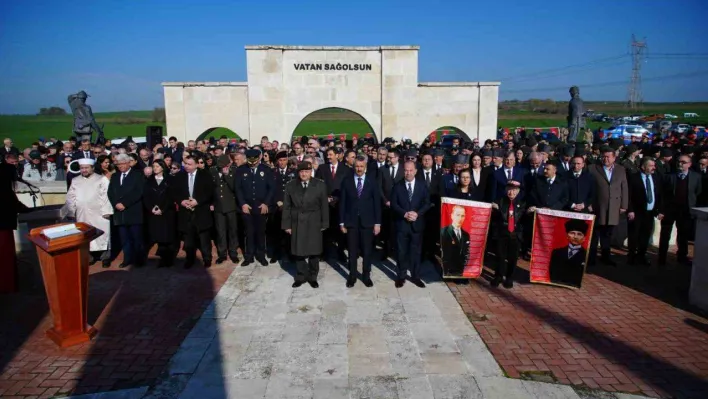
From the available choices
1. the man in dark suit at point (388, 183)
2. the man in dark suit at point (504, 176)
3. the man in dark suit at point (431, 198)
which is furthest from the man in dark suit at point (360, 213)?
the man in dark suit at point (504, 176)

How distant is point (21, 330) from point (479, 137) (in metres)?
15.3

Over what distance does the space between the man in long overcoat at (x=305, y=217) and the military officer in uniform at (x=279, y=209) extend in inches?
46.8

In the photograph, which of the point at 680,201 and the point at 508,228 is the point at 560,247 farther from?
the point at 680,201

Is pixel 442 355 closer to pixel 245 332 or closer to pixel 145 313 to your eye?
pixel 245 332

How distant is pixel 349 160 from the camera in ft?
30.0

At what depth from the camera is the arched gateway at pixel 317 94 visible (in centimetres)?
1672

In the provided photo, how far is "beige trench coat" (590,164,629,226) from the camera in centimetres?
796

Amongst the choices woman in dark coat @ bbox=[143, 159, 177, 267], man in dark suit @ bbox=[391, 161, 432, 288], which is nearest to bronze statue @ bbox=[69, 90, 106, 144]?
woman in dark coat @ bbox=[143, 159, 177, 267]

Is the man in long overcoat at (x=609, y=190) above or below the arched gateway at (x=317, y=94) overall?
below

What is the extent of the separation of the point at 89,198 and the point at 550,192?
735 centimetres

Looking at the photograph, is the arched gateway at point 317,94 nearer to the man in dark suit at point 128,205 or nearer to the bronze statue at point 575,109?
the bronze statue at point 575,109

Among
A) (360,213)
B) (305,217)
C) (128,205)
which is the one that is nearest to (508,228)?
(360,213)

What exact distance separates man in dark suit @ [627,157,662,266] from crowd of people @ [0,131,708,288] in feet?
0.06

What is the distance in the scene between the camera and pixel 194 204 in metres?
7.95
